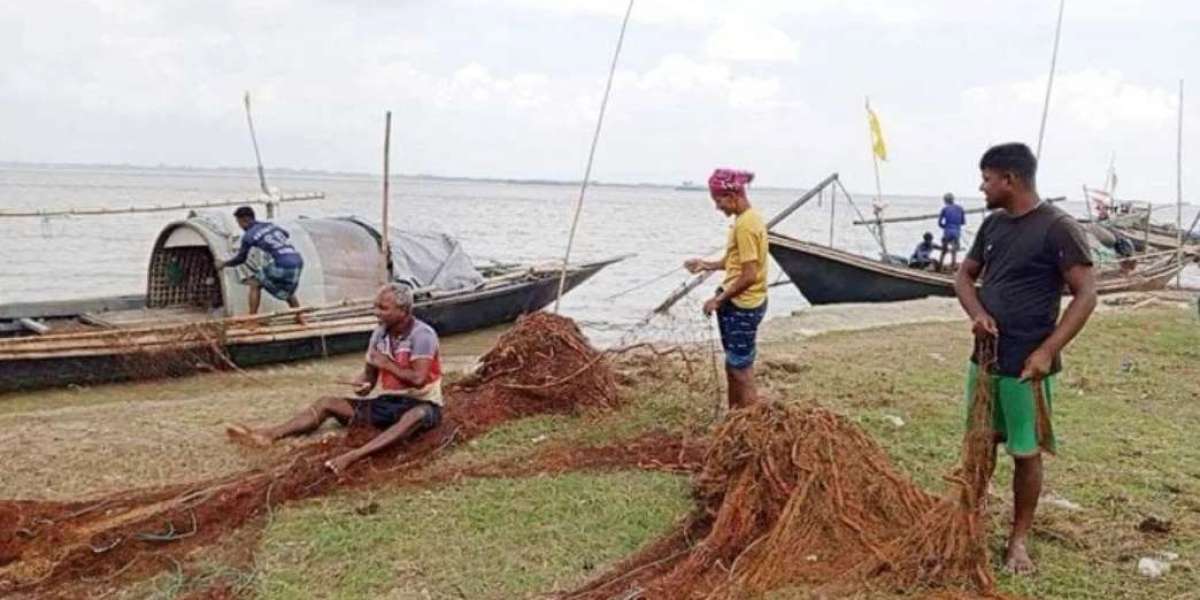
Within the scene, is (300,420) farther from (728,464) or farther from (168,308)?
(168,308)

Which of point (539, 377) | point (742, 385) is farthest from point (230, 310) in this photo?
point (742, 385)

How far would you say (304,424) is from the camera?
22.3 feet

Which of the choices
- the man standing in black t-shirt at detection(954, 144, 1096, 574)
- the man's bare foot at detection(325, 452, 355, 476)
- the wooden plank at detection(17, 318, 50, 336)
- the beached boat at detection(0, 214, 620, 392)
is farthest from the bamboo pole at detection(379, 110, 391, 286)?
the man standing in black t-shirt at detection(954, 144, 1096, 574)

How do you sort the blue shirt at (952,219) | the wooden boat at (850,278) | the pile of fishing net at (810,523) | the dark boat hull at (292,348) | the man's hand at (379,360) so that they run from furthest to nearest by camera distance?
the blue shirt at (952,219) < the wooden boat at (850,278) < the dark boat hull at (292,348) < the man's hand at (379,360) < the pile of fishing net at (810,523)

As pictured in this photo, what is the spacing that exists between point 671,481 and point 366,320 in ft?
23.3

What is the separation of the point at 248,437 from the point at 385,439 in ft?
4.36

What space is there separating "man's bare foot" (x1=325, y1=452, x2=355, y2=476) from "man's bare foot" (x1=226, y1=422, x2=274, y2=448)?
1.18 metres

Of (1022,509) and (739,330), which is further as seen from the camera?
(739,330)

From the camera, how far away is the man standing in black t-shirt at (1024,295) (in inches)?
155

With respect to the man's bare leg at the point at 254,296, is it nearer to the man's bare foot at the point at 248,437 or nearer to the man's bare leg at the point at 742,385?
the man's bare foot at the point at 248,437

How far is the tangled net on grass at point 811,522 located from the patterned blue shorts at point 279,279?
7.69 m

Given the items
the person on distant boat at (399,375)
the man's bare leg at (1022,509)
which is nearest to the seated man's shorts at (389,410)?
the person on distant boat at (399,375)

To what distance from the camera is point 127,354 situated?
10.2 metres

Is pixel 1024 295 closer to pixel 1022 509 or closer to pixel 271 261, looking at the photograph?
pixel 1022 509
